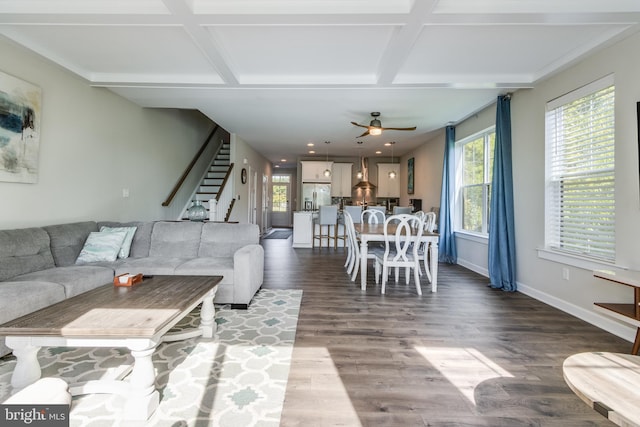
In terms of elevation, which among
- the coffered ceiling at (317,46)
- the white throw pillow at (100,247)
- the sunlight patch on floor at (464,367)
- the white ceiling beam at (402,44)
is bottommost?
the sunlight patch on floor at (464,367)

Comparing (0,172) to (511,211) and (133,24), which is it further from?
(511,211)

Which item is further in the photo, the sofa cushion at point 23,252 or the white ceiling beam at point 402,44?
the sofa cushion at point 23,252

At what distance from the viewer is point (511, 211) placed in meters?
3.97

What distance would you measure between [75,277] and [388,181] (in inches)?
321

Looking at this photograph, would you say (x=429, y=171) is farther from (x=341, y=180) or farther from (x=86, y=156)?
(x=86, y=156)

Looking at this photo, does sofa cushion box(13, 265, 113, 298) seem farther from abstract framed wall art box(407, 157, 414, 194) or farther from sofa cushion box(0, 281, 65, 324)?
abstract framed wall art box(407, 157, 414, 194)

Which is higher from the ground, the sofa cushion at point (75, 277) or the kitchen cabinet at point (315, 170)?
the kitchen cabinet at point (315, 170)

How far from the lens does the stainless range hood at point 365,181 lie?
27.9 ft

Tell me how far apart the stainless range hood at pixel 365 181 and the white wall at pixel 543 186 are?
400 cm

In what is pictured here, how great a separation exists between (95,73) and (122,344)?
3.73 metres

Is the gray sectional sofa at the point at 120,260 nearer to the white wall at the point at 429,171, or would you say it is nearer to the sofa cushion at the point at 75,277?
the sofa cushion at the point at 75,277

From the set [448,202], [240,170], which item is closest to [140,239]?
[240,170]

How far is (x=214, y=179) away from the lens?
7.38 m

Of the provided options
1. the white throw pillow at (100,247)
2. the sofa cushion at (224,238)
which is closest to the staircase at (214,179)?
the sofa cushion at (224,238)
